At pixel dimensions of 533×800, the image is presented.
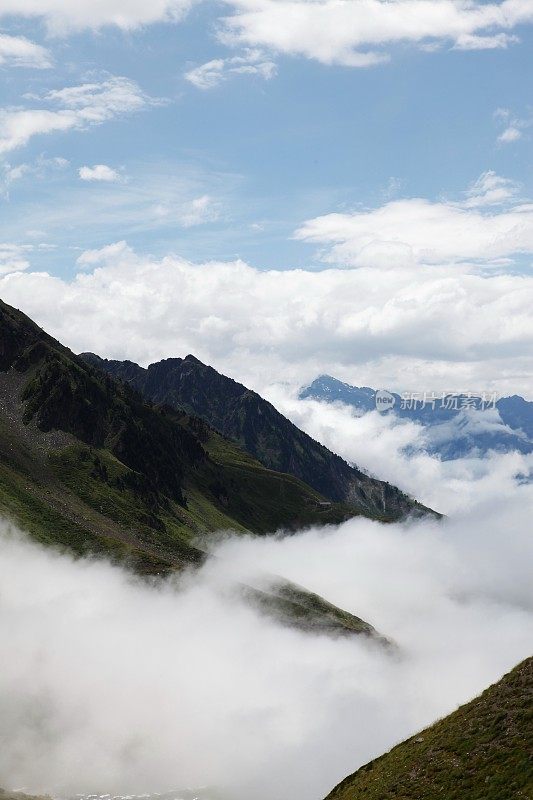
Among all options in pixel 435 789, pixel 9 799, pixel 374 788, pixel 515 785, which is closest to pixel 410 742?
pixel 374 788

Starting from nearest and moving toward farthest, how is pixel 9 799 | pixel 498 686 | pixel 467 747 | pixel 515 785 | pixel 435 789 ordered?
1. pixel 515 785
2. pixel 435 789
3. pixel 467 747
4. pixel 498 686
5. pixel 9 799

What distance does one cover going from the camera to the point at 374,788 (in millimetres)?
74125

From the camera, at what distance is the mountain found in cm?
6169

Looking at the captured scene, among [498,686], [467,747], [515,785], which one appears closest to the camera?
[515,785]

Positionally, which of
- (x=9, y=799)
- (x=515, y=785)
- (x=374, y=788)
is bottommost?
(x=9, y=799)

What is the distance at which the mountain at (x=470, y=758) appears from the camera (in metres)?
61.7

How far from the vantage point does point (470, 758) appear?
67.9 meters

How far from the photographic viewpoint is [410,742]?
8275 cm

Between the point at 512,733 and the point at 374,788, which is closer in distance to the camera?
the point at 512,733

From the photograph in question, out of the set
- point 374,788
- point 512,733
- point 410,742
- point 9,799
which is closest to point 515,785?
point 512,733

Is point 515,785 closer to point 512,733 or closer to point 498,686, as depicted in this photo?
point 512,733

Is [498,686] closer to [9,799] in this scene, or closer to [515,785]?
[515,785]

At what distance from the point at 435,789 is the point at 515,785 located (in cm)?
974

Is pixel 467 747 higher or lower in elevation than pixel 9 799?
higher
